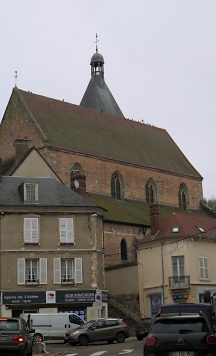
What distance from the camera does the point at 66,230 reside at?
40375mm

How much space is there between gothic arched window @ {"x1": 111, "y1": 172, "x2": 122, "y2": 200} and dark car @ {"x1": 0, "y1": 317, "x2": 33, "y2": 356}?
39.6 metres

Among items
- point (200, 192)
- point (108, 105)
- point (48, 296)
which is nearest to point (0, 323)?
point (48, 296)

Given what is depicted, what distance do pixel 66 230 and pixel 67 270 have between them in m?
2.18

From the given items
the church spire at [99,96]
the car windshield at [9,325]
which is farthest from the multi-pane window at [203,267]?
the church spire at [99,96]

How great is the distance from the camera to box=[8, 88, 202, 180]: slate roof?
58500 mm

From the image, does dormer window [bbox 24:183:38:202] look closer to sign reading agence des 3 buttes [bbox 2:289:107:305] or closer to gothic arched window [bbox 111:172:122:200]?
sign reading agence des 3 buttes [bbox 2:289:107:305]

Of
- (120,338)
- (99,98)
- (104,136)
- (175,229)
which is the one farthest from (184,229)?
(99,98)

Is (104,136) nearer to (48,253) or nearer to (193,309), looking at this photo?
(48,253)

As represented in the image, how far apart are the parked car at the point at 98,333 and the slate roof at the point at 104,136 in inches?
994

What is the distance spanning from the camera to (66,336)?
32.3 metres

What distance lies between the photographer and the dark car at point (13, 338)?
2088cm

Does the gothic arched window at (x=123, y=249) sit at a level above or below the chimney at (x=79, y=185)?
below

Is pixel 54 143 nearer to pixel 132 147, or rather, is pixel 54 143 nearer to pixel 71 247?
pixel 132 147

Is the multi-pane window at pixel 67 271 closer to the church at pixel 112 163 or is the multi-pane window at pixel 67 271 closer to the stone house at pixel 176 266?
the stone house at pixel 176 266
